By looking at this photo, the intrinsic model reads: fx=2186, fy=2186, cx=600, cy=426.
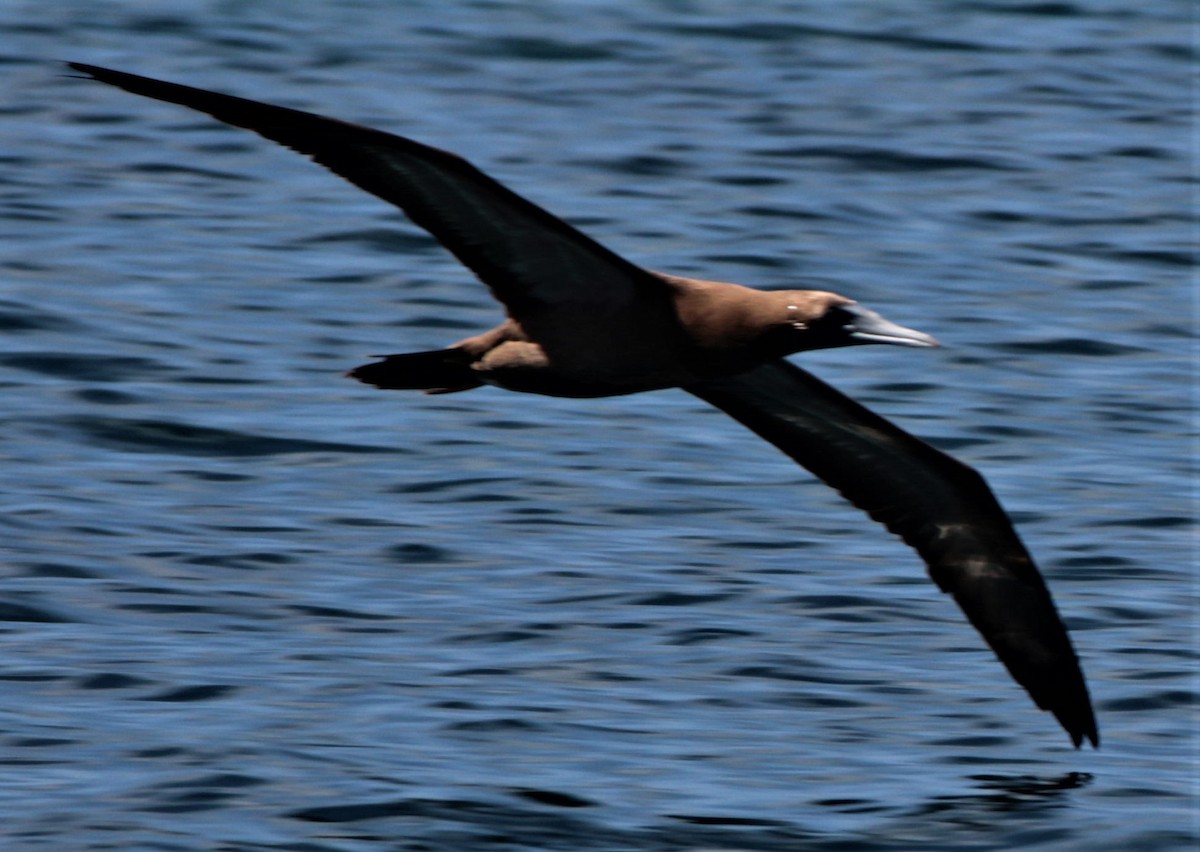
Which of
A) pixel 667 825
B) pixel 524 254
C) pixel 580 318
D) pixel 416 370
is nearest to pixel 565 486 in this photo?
pixel 416 370

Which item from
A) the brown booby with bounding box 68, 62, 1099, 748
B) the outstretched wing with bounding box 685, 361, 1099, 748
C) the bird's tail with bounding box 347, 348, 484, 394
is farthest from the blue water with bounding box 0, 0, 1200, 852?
the bird's tail with bounding box 347, 348, 484, 394

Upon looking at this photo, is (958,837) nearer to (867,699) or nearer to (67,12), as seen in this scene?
(867,699)

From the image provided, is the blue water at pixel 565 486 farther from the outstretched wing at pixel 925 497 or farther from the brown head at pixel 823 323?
the brown head at pixel 823 323

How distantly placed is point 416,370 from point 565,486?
2528 mm

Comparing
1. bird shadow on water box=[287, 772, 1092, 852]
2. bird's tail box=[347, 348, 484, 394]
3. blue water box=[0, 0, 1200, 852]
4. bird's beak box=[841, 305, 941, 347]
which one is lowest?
bird shadow on water box=[287, 772, 1092, 852]

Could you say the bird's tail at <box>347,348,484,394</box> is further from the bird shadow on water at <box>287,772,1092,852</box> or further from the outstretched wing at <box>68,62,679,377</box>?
the bird shadow on water at <box>287,772,1092,852</box>

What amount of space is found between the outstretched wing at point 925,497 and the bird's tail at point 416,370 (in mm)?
1356

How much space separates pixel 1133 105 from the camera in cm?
1922

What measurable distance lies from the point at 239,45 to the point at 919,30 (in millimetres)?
6750

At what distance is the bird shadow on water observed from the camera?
691 centimetres

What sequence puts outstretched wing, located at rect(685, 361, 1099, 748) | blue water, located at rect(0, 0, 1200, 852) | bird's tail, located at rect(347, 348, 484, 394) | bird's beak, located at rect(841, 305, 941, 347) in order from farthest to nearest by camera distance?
outstretched wing, located at rect(685, 361, 1099, 748) → bird's tail, located at rect(347, 348, 484, 394) → bird's beak, located at rect(841, 305, 941, 347) → blue water, located at rect(0, 0, 1200, 852)

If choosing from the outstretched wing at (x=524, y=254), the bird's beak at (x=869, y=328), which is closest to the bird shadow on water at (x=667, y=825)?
the bird's beak at (x=869, y=328)

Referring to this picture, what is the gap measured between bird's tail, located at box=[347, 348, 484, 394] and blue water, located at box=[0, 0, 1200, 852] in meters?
1.11

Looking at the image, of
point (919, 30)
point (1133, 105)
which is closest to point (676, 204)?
point (1133, 105)
